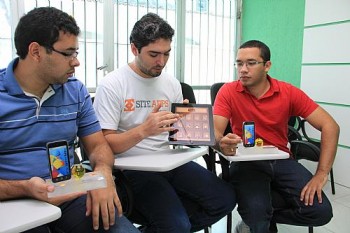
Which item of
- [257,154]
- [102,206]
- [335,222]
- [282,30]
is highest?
[282,30]

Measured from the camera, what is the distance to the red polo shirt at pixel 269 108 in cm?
193

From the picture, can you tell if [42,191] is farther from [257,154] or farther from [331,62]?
[331,62]

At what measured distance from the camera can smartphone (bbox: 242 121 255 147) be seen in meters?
1.66

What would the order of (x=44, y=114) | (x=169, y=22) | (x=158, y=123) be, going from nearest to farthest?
(x=44, y=114) → (x=158, y=123) → (x=169, y=22)

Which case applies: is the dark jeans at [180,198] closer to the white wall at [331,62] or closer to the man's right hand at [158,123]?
the man's right hand at [158,123]

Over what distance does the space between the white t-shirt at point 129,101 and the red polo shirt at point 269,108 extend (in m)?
0.44

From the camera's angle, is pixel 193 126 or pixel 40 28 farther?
pixel 193 126

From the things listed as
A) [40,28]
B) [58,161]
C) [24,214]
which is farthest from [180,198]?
[40,28]

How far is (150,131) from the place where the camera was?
1423 millimetres

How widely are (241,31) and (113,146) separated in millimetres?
3207

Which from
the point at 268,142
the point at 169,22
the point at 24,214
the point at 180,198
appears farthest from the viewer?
the point at 169,22

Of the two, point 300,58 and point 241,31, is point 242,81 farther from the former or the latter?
point 241,31

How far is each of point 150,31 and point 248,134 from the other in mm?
754

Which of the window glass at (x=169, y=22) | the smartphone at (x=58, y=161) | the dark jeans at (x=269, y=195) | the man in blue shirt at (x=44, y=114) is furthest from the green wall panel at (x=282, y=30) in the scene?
the smartphone at (x=58, y=161)
